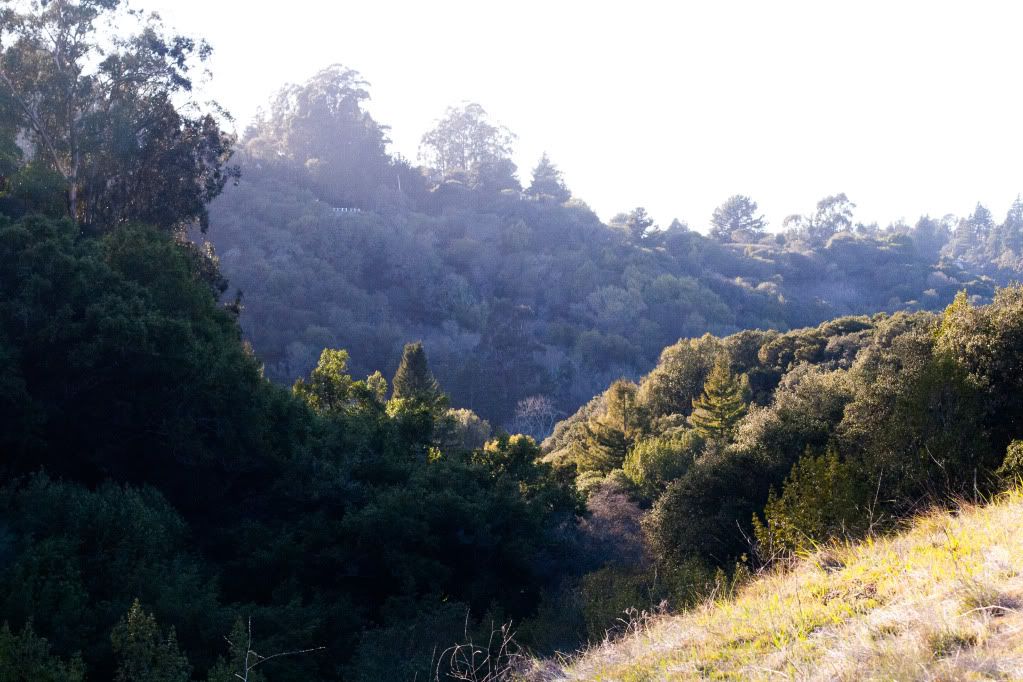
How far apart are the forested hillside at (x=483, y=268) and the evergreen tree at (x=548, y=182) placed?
294 millimetres

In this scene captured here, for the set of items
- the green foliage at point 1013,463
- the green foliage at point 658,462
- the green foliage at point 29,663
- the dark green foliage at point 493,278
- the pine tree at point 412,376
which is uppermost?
the dark green foliage at point 493,278

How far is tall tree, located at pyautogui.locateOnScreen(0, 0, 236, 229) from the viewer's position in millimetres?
20672

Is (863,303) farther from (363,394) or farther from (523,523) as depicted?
(523,523)

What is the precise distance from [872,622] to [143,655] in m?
6.58

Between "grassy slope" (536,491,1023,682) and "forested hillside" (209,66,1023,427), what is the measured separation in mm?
53650

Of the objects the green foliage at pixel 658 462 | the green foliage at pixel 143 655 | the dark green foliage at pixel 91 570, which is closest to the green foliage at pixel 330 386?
the green foliage at pixel 658 462

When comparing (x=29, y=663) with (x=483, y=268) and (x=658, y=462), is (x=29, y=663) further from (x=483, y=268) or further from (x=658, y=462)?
(x=483, y=268)

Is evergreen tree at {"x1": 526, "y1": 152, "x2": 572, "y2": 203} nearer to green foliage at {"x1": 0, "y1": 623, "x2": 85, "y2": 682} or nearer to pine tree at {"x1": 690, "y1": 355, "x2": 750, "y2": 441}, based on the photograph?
pine tree at {"x1": 690, "y1": 355, "x2": 750, "y2": 441}

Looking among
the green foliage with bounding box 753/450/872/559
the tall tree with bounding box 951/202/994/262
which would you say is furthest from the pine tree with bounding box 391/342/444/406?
the tall tree with bounding box 951/202/994/262

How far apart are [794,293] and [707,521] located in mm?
82605

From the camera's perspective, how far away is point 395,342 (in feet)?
217

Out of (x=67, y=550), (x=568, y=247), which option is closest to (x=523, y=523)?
(x=67, y=550)

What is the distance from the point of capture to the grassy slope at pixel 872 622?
4.54 m

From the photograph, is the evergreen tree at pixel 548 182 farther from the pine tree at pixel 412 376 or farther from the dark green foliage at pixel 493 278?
the pine tree at pixel 412 376
